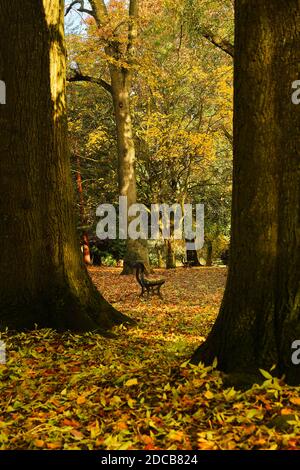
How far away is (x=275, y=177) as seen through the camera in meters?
4.64

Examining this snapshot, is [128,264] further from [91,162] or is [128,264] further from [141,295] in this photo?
[91,162]

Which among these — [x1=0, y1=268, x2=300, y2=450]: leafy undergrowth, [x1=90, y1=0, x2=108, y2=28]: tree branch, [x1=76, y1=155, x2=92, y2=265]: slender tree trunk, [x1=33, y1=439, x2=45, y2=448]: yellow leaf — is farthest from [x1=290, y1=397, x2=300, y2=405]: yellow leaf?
[x1=76, y1=155, x2=92, y2=265]: slender tree trunk

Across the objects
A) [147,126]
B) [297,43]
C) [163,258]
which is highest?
[147,126]

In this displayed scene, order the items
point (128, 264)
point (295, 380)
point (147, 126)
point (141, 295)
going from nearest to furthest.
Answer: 1. point (295, 380)
2. point (141, 295)
3. point (128, 264)
4. point (147, 126)

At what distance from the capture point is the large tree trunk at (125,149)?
18891mm

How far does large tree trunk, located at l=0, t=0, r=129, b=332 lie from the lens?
7312mm

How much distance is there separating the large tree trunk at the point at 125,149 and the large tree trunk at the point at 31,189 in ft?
37.6

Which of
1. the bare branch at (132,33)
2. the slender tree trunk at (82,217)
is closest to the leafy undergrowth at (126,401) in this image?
the bare branch at (132,33)

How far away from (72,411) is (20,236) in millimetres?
3386

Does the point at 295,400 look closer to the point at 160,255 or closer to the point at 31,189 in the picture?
the point at 31,189

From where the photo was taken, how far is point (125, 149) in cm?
1919

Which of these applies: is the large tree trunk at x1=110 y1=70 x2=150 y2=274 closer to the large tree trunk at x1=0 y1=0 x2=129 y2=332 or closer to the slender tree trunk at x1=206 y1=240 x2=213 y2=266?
the slender tree trunk at x1=206 y1=240 x2=213 y2=266
